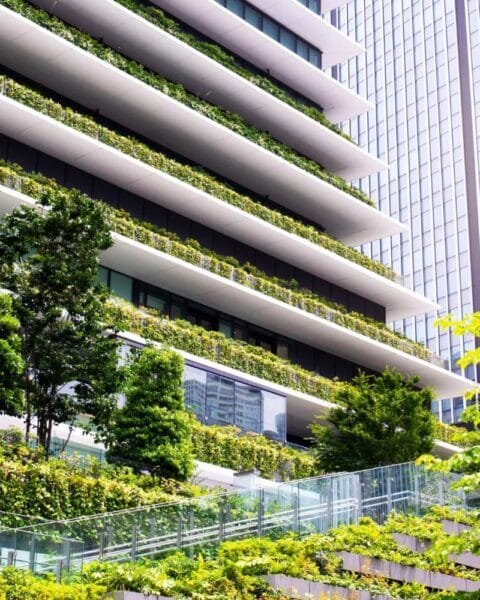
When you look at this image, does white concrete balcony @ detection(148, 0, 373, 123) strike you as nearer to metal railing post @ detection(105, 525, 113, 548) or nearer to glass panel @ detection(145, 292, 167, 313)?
glass panel @ detection(145, 292, 167, 313)

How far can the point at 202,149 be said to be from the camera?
51438 mm

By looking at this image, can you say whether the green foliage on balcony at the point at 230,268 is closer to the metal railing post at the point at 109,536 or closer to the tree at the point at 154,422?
the tree at the point at 154,422

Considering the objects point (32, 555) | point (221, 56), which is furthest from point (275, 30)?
point (32, 555)

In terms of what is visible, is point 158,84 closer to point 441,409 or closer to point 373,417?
point 373,417

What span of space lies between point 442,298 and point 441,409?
38.3 feet

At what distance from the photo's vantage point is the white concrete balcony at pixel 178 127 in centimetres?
4450

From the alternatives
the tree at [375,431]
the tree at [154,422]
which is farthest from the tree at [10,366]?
the tree at [375,431]

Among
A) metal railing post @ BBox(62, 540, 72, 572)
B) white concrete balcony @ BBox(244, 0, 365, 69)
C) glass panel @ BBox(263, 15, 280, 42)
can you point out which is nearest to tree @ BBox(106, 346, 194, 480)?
metal railing post @ BBox(62, 540, 72, 572)

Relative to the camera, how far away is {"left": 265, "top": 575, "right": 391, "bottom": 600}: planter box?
22.4 m

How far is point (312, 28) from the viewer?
195 ft

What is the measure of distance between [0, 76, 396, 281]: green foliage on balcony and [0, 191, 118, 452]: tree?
8612 mm

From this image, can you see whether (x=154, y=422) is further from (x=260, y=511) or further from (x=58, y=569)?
(x=58, y=569)

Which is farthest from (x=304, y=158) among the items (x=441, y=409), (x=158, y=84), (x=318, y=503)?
(x=441, y=409)

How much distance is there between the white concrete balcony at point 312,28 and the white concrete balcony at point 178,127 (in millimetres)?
9272
